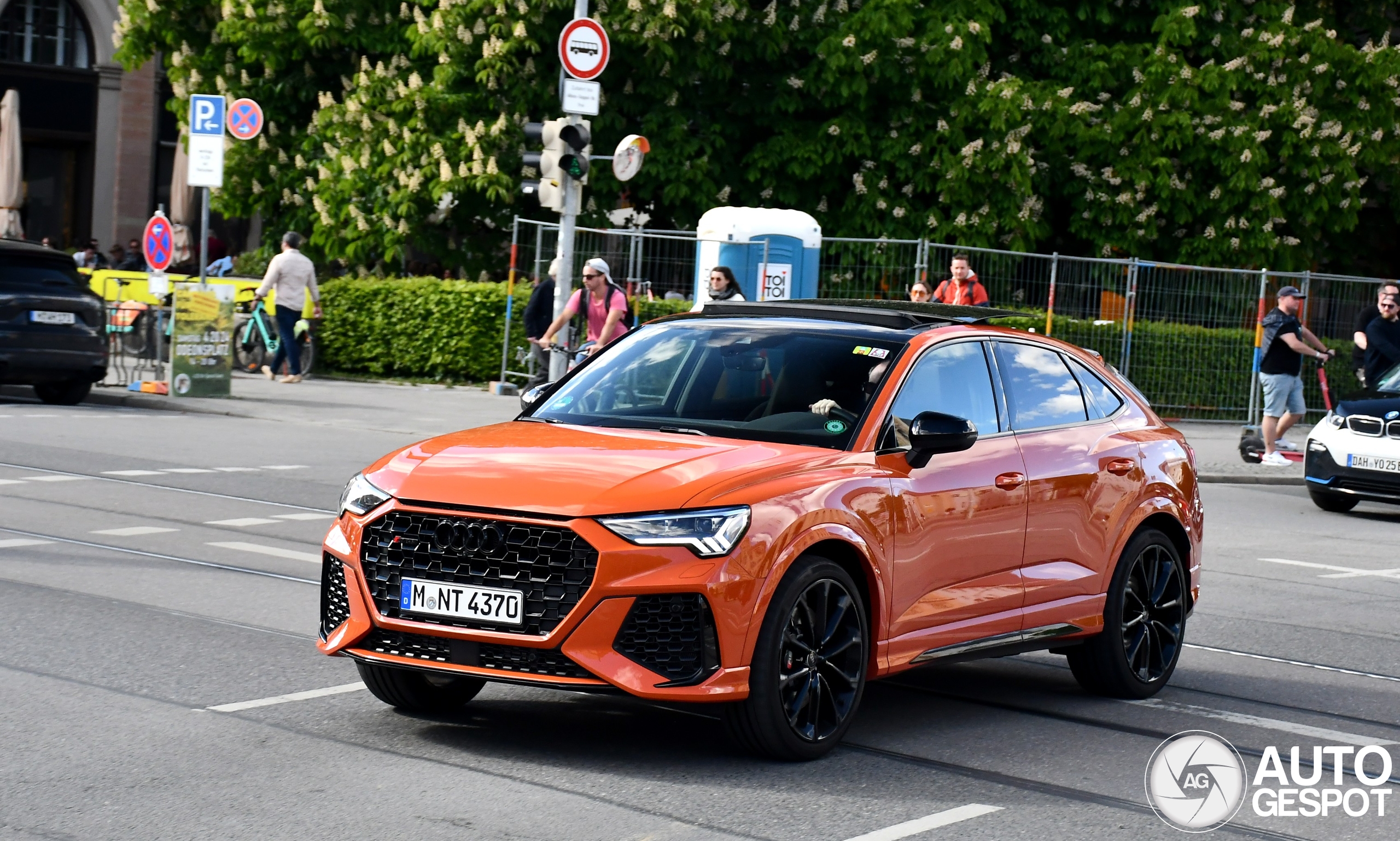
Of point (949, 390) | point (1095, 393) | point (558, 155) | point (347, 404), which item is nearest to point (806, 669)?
point (949, 390)

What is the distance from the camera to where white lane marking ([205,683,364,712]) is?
22.1 ft

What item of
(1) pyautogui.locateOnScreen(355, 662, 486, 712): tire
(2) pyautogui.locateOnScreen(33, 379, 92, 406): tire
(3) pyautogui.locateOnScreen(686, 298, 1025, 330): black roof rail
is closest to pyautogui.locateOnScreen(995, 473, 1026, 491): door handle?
(3) pyautogui.locateOnScreen(686, 298, 1025, 330): black roof rail

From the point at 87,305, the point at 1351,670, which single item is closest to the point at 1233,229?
the point at 87,305

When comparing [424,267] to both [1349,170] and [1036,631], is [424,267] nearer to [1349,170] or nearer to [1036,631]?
[1349,170]

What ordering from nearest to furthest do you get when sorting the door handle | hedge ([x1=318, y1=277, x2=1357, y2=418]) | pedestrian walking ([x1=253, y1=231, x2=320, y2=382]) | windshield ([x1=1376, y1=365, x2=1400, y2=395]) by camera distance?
1. the door handle
2. windshield ([x1=1376, y1=365, x2=1400, y2=395])
3. pedestrian walking ([x1=253, y1=231, x2=320, y2=382])
4. hedge ([x1=318, y1=277, x2=1357, y2=418])

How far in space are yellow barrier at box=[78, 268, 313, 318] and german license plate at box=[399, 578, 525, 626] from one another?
67.0 ft

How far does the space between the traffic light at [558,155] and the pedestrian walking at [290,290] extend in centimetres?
693

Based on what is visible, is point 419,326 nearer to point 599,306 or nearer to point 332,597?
point 599,306

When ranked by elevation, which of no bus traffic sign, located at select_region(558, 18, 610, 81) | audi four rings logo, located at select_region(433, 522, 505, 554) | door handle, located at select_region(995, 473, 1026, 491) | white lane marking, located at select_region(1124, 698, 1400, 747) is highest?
no bus traffic sign, located at select_region(558, 18, 610, 81)

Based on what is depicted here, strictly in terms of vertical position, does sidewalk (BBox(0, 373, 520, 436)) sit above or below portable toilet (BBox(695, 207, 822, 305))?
below

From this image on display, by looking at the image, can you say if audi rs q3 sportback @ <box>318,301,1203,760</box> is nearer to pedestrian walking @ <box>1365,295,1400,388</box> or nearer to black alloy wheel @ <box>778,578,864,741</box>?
black alloy wheel @ <box>778,578,864,741</box>

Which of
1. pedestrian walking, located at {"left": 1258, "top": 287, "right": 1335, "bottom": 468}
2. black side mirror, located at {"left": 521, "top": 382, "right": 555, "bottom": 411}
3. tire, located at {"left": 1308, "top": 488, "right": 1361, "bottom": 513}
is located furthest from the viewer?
pedestrian walking, located at {"left": 1258, "top": 287, "right": 1335, "bottom": 468}

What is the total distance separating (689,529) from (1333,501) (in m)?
12.8

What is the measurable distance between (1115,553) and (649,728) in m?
2.26
